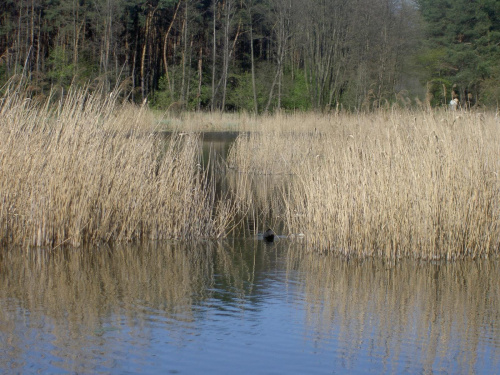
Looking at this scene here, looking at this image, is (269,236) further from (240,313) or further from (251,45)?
(251,45)

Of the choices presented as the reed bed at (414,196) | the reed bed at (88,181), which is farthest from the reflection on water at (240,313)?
the reed bed at (88,181)

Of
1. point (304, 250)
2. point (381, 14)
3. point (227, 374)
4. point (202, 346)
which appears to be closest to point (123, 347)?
point (202, 346)

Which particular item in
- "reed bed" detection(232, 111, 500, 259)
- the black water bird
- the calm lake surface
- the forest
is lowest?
the calm lake surface

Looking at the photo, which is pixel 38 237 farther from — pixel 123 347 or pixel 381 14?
pixel 381 14

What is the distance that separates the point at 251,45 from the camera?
36.8m

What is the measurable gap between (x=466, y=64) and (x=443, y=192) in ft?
94.9

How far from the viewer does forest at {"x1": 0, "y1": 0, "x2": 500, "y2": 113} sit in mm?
30672

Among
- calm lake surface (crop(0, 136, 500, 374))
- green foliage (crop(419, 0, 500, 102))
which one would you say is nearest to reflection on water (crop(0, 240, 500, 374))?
calm lake surface (crop(0, 136, 500, 374))

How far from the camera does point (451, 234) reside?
6.25 metres

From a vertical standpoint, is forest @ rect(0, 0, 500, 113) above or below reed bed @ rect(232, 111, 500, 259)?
above

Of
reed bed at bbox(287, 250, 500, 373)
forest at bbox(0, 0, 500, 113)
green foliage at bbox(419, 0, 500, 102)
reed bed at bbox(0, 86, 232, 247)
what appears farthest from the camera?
green foliage at bbox(419, 0, 500, 102)

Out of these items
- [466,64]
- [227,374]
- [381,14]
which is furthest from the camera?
[466,64]

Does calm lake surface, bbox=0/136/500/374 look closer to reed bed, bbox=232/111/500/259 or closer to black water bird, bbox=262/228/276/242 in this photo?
reed bed, bbox=232/111/500/259

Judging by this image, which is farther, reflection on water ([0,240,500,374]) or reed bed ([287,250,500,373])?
reed bed ([287,250,500,373])
